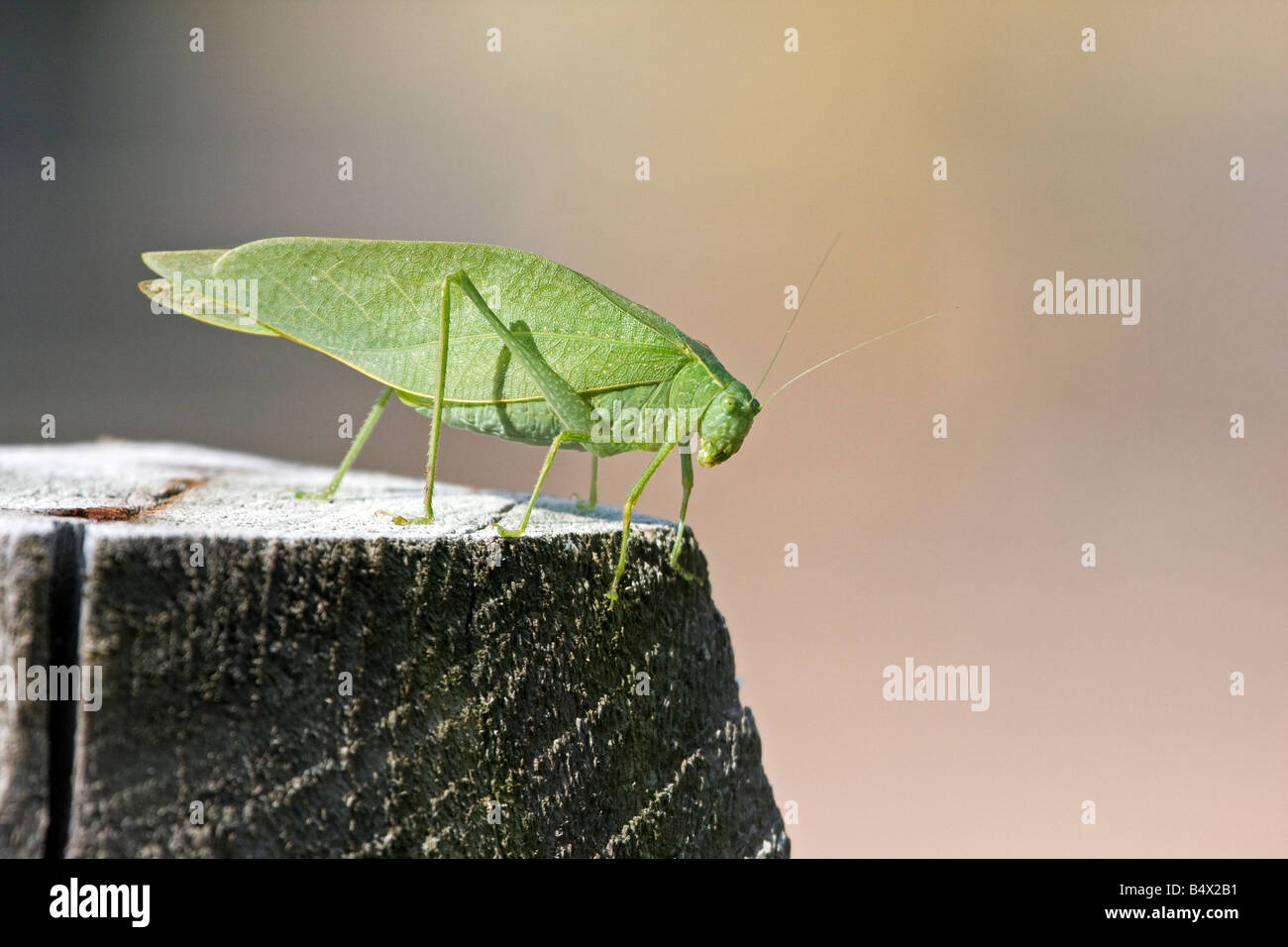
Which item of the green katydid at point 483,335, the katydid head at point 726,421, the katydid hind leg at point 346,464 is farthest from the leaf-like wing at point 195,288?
the katydid head at point 726,421

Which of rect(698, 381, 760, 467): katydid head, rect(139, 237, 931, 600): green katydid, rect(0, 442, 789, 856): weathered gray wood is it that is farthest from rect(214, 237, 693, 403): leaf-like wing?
rect(0, 442, 789, 856): weathered gray wood

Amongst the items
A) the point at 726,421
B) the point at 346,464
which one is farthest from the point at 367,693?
the point at 726,421

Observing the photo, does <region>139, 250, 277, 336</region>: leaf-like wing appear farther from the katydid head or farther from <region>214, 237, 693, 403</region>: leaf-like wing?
the katydid head

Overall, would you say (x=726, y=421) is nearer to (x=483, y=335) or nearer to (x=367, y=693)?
(x=483, y=335)

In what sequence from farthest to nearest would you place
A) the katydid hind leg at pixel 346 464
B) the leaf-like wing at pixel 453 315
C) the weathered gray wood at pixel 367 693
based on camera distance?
the katydid hind leg at pixel 346 464 < the leaf-like wing at pixel 453 315 < the weathered gray wood at pixel 367 693

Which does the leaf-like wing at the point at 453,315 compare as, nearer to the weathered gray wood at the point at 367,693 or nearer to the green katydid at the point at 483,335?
the green katydid at the point at 483,335

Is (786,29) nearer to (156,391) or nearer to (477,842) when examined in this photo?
(156,391)
